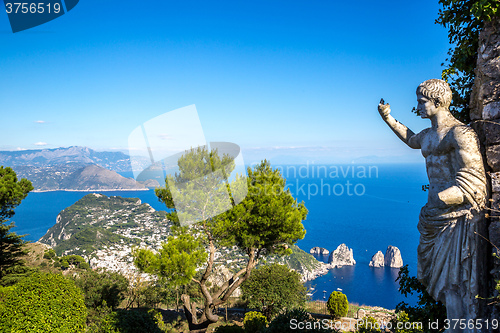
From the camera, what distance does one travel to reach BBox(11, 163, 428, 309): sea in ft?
143

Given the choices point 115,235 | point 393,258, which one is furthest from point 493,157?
point 115,235

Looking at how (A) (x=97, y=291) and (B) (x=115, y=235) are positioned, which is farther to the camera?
(B) (x=115, y=235)

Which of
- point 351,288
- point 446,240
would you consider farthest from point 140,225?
point 446,240

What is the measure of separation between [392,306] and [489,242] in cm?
4304

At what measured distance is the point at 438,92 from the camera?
281 centimetres

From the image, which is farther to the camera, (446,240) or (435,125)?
(435,125)

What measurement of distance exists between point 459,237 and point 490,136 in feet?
3.31

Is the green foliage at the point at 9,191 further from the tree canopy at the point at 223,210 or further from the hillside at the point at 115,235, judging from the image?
the hillside at the point at 115,235

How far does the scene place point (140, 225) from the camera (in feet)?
189

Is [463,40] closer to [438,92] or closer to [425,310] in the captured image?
[438,92]

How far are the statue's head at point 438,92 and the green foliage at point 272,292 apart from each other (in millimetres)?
11244

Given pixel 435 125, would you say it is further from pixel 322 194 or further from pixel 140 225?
pixel 322 194

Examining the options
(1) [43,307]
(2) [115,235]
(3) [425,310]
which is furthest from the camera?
(2) [115,235]

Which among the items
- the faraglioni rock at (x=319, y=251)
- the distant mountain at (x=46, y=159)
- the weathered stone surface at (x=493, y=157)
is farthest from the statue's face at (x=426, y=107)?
the distant mountain at (x=46, y=159)
